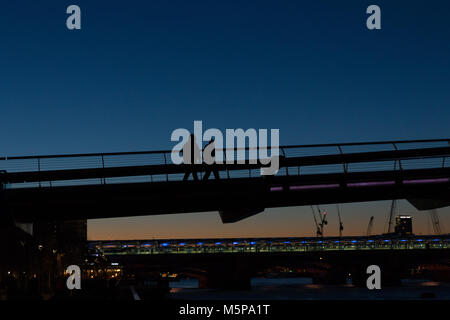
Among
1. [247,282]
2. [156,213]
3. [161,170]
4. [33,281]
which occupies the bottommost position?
[247,282]

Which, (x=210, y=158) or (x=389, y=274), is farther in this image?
(x=389, y=274)

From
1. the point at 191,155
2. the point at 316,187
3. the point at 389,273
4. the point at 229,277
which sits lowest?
the point at 389,273

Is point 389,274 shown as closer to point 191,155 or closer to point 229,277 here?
point 229,277

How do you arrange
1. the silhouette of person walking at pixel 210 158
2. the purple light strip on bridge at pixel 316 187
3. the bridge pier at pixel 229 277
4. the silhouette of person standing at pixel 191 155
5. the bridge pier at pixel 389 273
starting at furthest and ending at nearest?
the bridge pier at pixel 389 273, the bridge pier at pixel 229 277, the purple light strip on bridge at pixel 316 187, the silhouette of person walking at pixel 210 158, the silhouette of person standing at pixel 191 155

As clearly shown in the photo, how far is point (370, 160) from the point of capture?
37.6 meters

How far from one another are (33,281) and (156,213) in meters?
14.8

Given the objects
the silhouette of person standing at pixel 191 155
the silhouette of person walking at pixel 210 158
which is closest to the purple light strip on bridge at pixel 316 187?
the silhouette of person walking at pixel 210 158

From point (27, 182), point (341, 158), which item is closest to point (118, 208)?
point (27, 182)

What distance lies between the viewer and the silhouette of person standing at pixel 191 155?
34053 millimetres

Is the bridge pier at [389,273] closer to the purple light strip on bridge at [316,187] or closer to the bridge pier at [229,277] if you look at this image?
the bridge pier at [229,277]

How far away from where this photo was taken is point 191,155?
34.6m

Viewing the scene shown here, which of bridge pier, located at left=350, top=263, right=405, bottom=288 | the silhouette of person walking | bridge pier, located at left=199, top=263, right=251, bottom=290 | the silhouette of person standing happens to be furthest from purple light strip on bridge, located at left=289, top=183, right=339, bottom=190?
bridge pier, located at left=350, top=263, right=405, bottom=288

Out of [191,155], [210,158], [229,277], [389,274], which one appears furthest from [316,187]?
[389,274]
